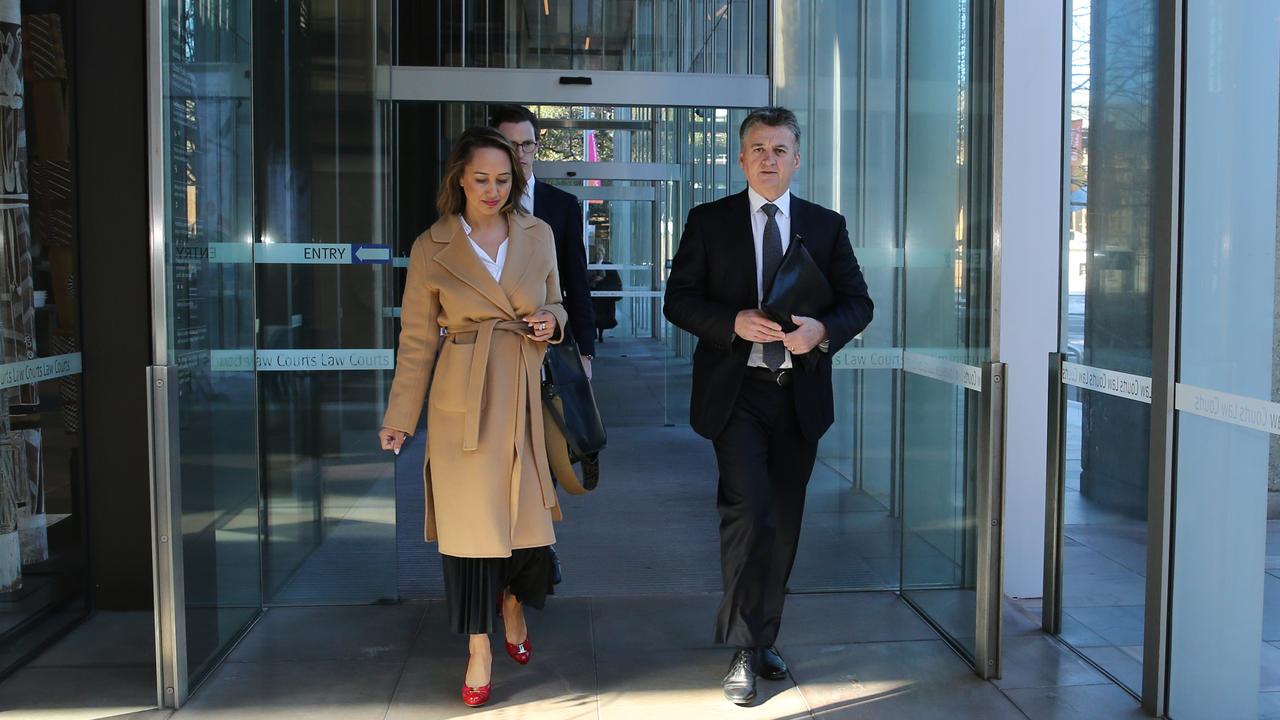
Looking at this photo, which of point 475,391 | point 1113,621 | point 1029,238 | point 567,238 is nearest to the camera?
point 475,391

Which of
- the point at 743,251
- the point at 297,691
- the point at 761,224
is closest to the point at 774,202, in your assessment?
the point at 761,224

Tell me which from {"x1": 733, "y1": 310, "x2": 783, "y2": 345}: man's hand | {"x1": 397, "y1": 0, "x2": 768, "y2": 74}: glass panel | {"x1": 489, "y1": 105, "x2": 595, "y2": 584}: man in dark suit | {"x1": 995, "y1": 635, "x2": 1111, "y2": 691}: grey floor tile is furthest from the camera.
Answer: {"x1": 397, "y1": 0, "x2": 768, "y2": 74}: glass panel

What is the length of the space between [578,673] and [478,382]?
44.7 inches

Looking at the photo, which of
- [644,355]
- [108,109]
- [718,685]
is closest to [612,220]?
[644,355]

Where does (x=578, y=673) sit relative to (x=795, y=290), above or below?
below

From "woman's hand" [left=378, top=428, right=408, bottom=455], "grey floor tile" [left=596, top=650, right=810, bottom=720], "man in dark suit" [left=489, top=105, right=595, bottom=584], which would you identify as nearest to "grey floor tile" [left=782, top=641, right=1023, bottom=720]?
"grey floor tile" [left=596, top=650, right=810, bottom=720]

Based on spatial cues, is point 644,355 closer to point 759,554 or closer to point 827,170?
point 827,170

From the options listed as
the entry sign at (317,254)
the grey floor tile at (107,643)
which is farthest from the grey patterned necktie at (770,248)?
the grey floor tile at (107,643)

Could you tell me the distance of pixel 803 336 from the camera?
3594 mm

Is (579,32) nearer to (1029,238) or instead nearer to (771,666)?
(1029,238)

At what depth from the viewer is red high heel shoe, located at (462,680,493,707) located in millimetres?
3695

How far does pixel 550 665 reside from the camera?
4.10 metres

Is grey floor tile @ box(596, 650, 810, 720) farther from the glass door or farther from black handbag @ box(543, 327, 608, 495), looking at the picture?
the glass door

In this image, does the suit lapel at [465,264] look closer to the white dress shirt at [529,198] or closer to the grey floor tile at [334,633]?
the white dress shirt at [529,198]
